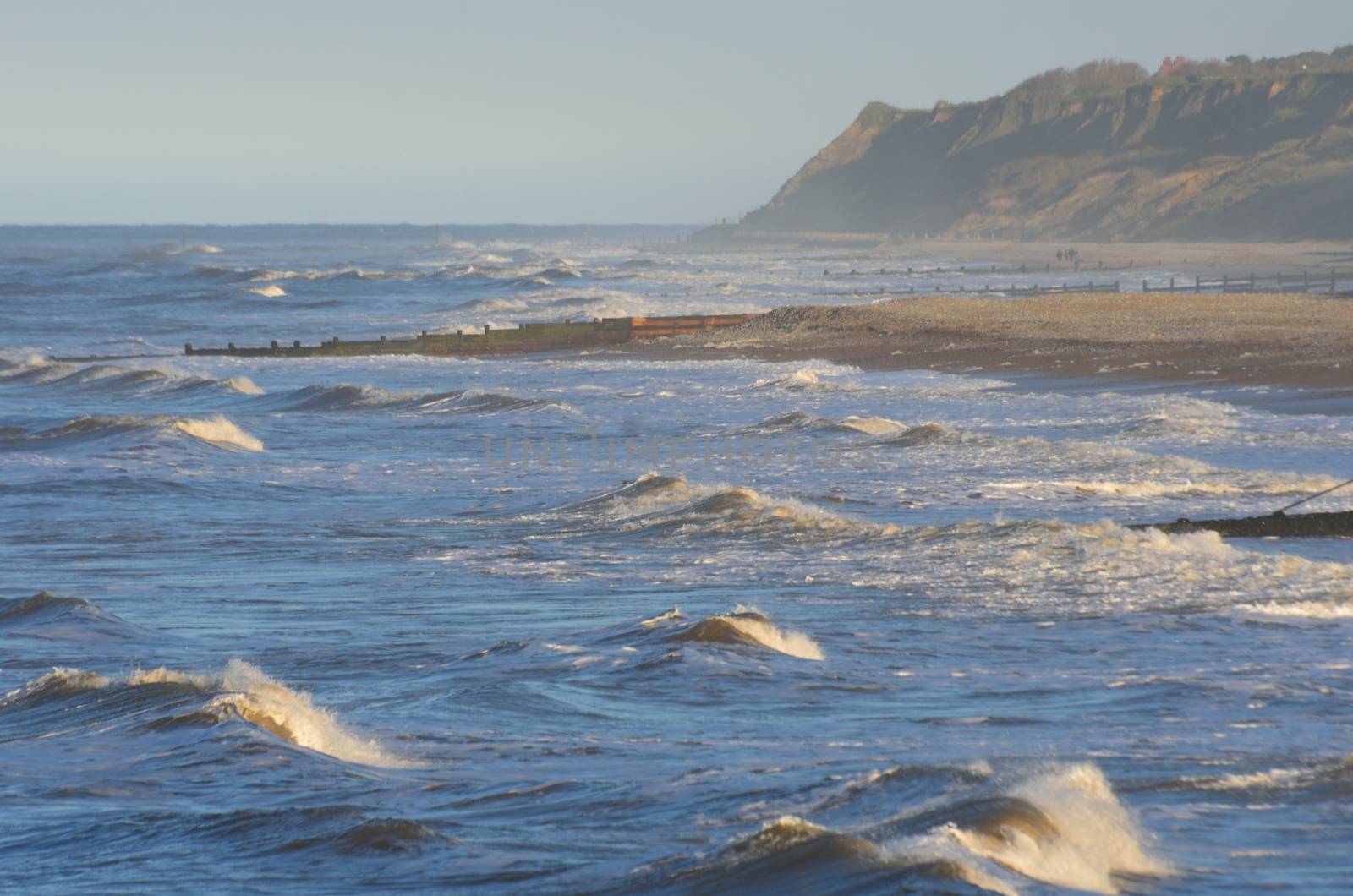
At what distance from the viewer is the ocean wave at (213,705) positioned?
979cm

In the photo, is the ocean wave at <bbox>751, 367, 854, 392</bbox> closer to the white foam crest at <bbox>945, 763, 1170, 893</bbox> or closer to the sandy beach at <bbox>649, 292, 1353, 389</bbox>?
the sandy beach at <bbox>649, 292, 1353, 389</bbox>

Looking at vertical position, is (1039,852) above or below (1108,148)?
below

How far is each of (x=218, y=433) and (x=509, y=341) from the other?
22101 millimetres

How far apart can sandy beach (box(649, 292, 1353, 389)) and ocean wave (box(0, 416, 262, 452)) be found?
55.6 ft

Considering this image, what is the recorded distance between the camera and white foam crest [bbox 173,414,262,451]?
27.7m

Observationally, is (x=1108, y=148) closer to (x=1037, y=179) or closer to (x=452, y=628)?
(x=1037, y=179)

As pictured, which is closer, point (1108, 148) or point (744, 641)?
point (744, 641)

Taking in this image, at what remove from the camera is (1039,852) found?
6992 mm

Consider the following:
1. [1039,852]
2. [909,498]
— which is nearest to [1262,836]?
[1039,852]

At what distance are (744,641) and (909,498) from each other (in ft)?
24.4

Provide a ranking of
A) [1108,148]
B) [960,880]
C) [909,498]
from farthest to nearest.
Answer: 1. [1108,148]
2. [909,498]
3. [960,880]

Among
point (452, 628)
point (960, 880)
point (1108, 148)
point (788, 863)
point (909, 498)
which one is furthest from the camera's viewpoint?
point (1108, 148)

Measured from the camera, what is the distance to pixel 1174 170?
15550cm

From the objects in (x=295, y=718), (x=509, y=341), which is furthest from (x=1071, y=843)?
(x=509, y=341)
